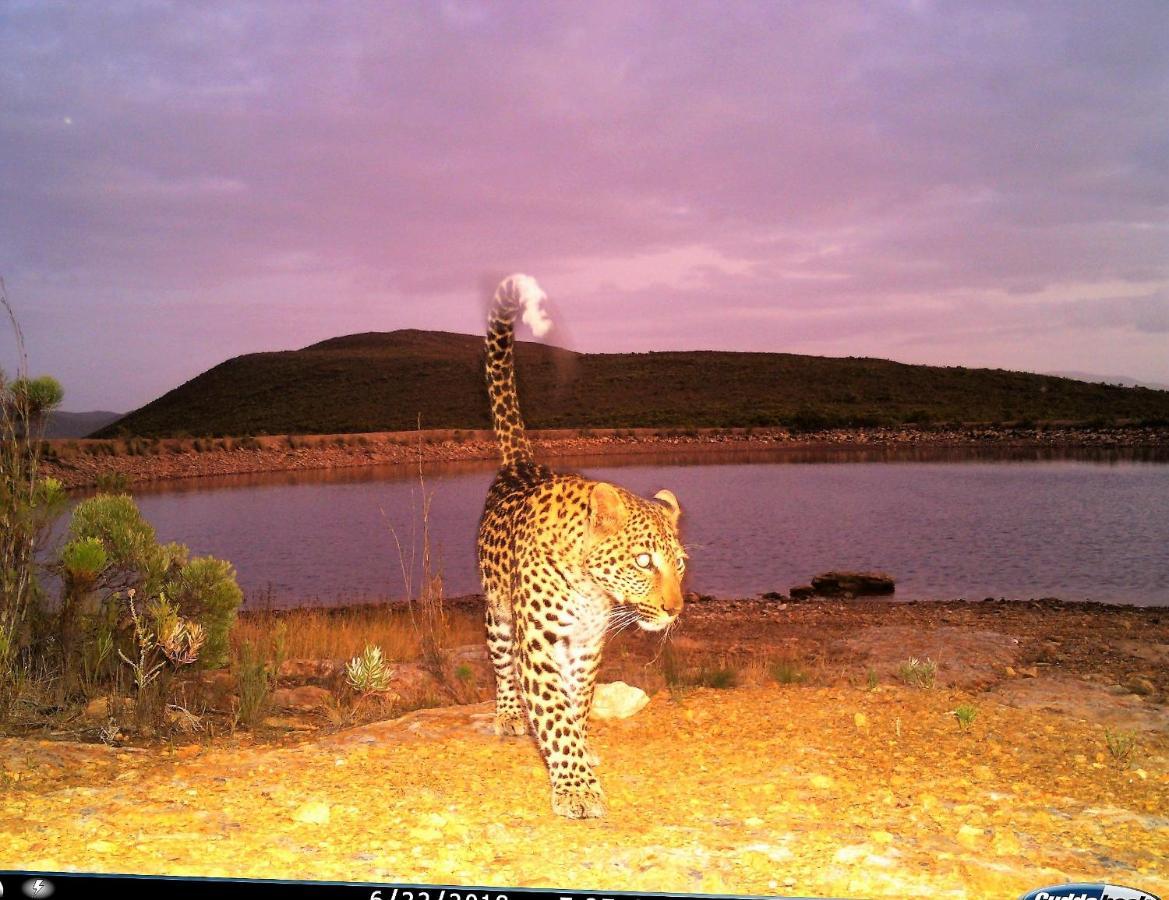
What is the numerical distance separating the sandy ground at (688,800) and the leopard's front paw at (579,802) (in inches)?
3.7

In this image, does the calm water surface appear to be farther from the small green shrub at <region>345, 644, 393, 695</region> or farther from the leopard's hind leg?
the leopard's hind leg

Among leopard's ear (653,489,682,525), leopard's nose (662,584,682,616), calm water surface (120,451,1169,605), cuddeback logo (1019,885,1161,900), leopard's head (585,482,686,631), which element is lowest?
calm water surface (120,451,1169,605)

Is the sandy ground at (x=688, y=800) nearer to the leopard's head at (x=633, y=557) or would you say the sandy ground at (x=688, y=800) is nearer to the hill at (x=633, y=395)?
the leopard's head at (x=633, y=557)

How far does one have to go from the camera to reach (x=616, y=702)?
288 inches

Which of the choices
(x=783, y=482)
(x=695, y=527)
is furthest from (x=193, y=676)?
(x=783, y=482)

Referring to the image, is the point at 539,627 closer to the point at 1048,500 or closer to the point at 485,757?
the point at 485,757

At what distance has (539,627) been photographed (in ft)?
16.9

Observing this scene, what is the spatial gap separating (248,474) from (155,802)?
42.4m

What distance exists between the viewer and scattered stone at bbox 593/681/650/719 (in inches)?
286

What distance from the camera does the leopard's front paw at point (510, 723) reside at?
21.7 ft

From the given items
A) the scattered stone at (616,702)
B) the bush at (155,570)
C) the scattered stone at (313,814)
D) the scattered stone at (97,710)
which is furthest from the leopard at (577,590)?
the bush at (155,570)

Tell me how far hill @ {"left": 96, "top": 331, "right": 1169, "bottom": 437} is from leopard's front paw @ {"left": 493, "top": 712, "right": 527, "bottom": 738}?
2156 inches

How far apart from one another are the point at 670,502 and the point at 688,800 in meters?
1.58

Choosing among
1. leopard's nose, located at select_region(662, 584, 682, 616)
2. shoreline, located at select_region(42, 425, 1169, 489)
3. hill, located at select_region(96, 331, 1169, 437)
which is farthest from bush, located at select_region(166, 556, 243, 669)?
hill, located at select_region(96, 331, 1169, 437)
